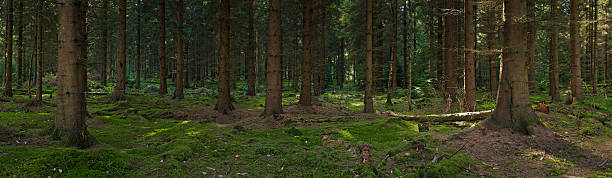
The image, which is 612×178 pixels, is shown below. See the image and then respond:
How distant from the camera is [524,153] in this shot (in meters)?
6.52

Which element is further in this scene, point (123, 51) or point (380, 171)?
point (123, 51)

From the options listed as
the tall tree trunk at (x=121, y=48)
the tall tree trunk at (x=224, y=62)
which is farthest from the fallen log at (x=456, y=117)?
the tall tree trunk at (x=121, y=48)

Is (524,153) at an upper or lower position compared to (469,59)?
lower

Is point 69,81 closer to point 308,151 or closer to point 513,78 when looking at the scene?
point 308,151

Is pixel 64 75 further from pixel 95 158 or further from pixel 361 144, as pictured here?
pixel 361 144

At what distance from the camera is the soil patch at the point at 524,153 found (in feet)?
18.6

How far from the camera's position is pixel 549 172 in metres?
5.56

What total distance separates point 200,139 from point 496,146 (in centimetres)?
684

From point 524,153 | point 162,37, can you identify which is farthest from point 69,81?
point 162,37

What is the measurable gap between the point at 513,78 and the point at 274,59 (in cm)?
731

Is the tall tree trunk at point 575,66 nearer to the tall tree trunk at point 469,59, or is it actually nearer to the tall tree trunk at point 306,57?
the tall tree trunk at point 469,59

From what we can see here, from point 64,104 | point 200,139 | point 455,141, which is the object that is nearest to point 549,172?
point 455,141

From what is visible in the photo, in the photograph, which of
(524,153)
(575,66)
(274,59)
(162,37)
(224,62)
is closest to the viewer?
(524,153)

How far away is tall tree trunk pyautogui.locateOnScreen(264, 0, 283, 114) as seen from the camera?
11.3m
